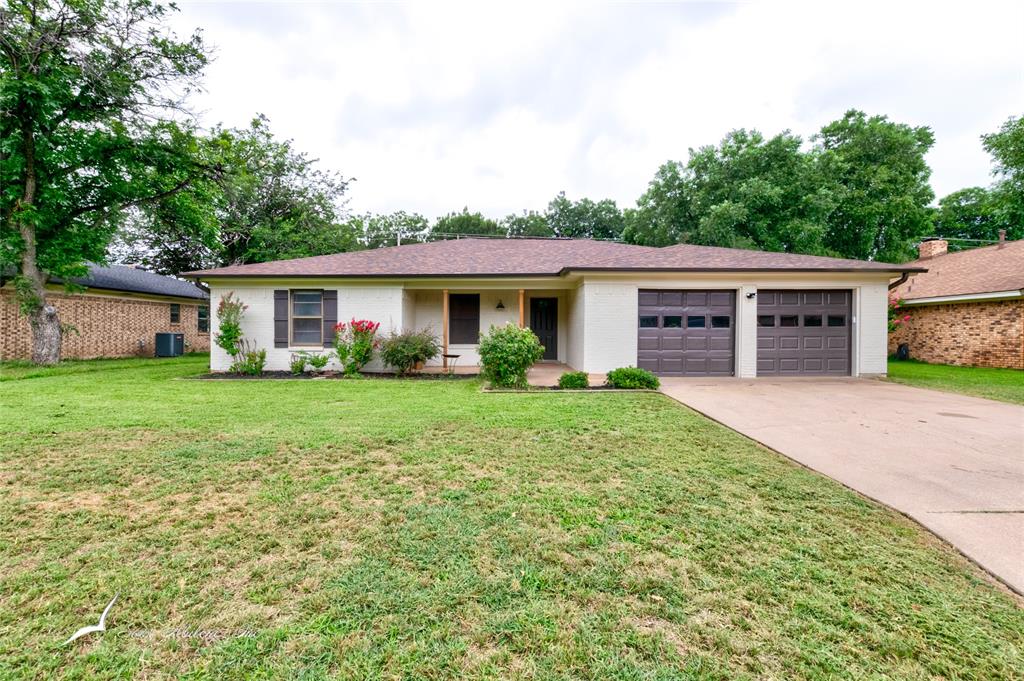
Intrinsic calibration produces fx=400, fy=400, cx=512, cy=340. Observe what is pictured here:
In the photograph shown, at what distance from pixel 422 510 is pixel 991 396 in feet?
34.4

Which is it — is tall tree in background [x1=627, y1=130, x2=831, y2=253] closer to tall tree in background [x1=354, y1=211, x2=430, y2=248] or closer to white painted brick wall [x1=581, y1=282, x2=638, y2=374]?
white painted brick wall [x1=581, y1=282, x2=638, y2=374]

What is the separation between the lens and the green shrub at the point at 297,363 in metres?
10.3

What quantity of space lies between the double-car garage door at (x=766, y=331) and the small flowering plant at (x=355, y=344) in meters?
6.93

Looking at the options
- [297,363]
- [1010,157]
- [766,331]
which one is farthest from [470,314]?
[1010,157]

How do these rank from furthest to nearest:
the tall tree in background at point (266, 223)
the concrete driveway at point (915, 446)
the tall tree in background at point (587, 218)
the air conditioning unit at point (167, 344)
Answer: the tall tree in background at point (587, 218), the tall tree in background at point (266, 223), the air conditioning unit at point (167, 344), the concrete driveway at point (915, 446)

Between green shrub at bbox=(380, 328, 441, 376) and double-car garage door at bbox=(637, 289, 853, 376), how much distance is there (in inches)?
213

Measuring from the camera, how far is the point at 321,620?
179cm

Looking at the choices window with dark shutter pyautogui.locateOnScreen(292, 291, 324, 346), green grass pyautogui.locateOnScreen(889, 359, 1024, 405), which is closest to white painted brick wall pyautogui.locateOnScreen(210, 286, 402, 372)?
window with dark shutter pyautogui.locateOnScreen(292, 291, 324, 346)

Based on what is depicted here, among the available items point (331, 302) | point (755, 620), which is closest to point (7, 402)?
point (331, 302)

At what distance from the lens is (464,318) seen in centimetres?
1255

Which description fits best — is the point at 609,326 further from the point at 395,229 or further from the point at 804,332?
the point at 395,229

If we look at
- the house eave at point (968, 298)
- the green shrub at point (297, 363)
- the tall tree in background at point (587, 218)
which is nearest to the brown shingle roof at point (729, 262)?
the house eave at point (968, 298)

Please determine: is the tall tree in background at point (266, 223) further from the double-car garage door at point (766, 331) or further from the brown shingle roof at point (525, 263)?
the double-car garage door at point (766, 331)

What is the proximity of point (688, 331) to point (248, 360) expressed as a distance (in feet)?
36.9
